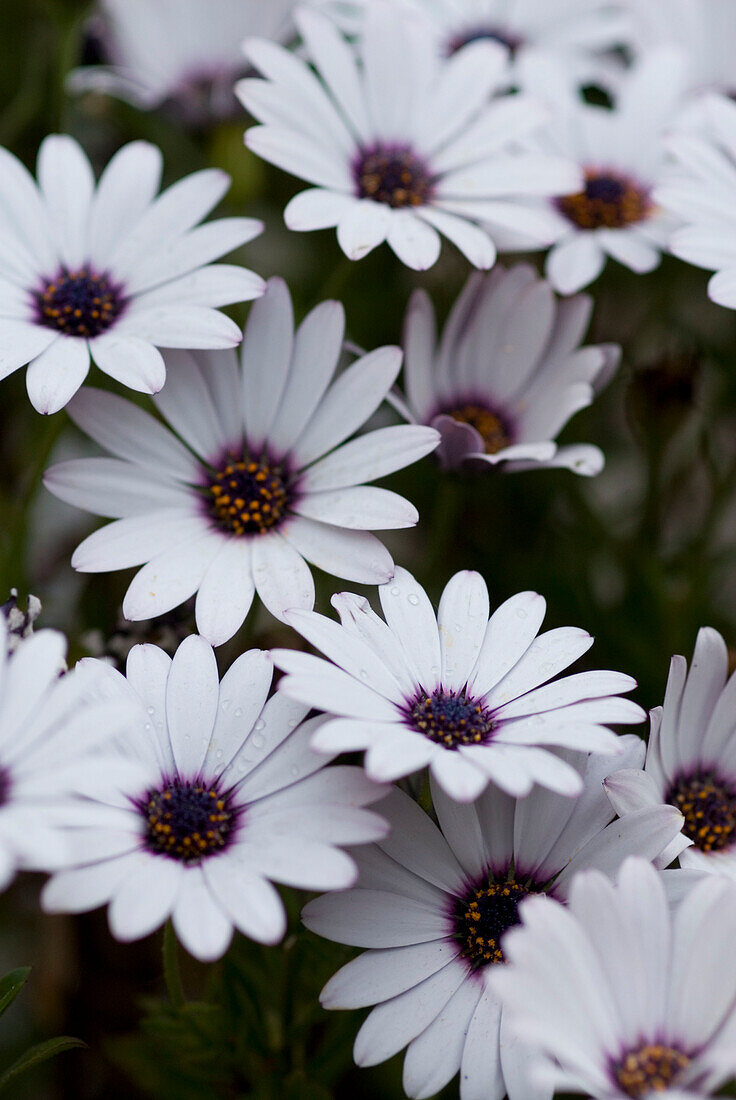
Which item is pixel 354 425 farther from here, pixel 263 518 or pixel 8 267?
pixel 8 267

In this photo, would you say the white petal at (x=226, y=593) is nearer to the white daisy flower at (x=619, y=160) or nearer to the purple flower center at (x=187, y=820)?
the purple flower center at (x=187, y=820)

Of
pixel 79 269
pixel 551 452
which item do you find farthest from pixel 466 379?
pixel 79 269

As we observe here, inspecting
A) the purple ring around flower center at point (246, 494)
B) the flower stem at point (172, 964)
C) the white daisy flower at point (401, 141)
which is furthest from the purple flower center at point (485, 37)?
the flower stem at point (172, 964)

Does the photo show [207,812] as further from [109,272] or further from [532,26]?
[532,26]

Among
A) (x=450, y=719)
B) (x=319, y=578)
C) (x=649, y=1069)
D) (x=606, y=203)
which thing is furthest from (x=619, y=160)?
(x=649, y=1069)

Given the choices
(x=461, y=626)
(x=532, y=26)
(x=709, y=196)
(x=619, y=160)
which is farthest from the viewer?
(x=532, y=26)
